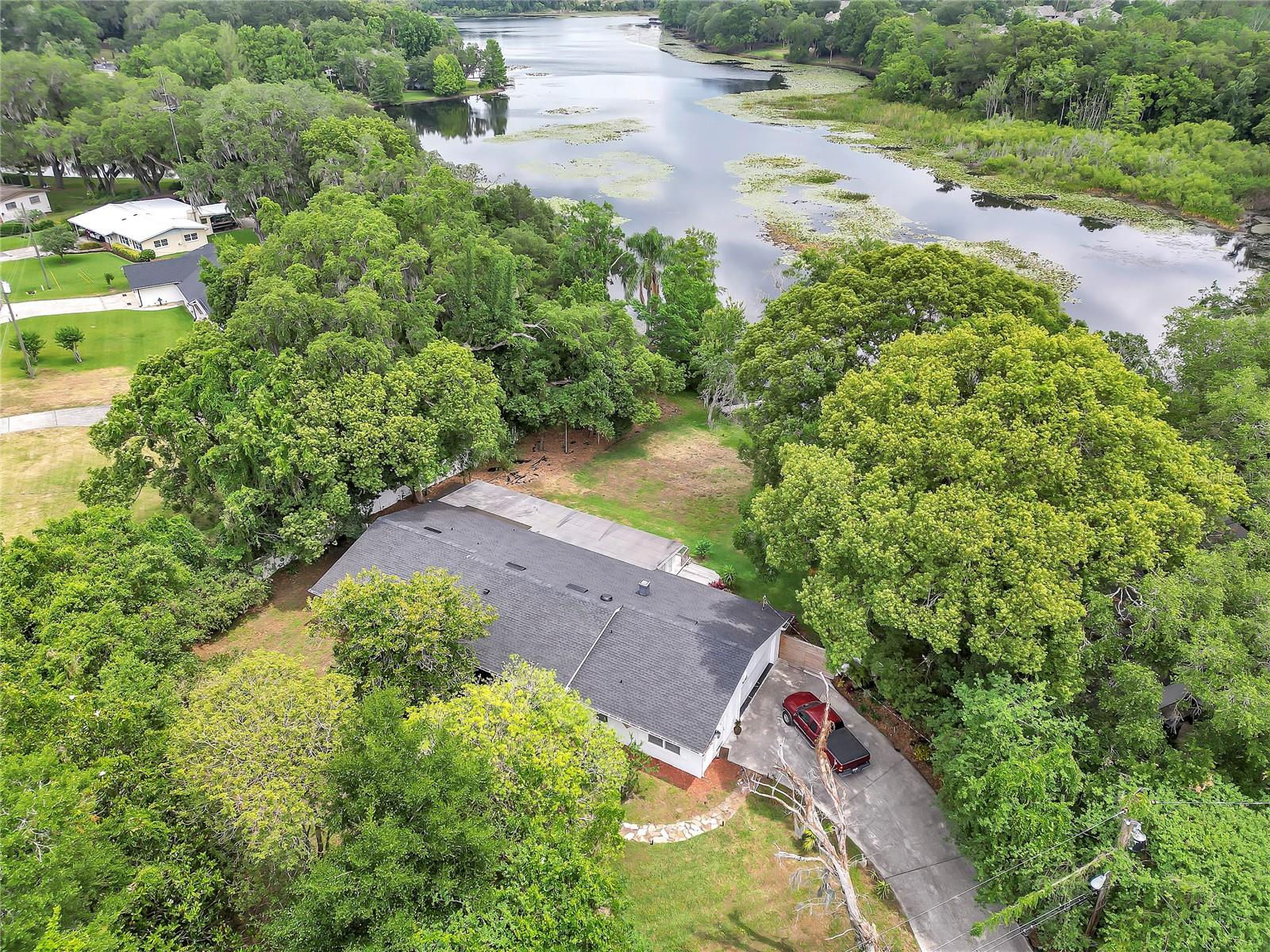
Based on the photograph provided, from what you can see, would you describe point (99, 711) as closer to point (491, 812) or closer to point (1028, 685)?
point (491, 812)

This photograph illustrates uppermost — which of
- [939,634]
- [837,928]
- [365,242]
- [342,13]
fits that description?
[342,13]

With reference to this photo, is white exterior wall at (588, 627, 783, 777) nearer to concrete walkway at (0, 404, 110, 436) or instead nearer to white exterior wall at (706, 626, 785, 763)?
white exterior wall at (706, 626, 785, 763)

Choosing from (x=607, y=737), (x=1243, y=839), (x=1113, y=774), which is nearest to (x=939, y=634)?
(x=1113, y=774)

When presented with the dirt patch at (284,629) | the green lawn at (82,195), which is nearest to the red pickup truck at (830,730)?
the dirt patch at (284,629)

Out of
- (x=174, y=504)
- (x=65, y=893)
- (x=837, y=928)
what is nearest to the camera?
(x=65, y=893)

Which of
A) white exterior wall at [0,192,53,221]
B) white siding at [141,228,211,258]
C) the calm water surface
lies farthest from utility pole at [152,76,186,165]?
the calm water surface

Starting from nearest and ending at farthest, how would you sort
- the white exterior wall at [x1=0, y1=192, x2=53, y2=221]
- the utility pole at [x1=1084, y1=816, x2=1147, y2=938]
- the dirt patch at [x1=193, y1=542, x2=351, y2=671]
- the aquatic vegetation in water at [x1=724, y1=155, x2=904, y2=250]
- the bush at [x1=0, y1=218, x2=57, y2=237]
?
the utility pole at [x1=1084, y1=816, x2=1147, y2=938], the dirt patch at [x1=193, y1=542, x2=351, y2=671], the aquatic vegetation in water at [x1=724, y1=155, x2=904, y2=250], the bush at [x1=0, y1=218, x2=57, y2=237], the white exterior wall at [x1=0, y1=192, x2=53, y2=221]

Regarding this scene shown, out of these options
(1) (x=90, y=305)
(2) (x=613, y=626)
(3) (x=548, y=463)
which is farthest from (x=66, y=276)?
(2) (x=613, y=626)

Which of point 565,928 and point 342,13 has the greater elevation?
point 342,13
